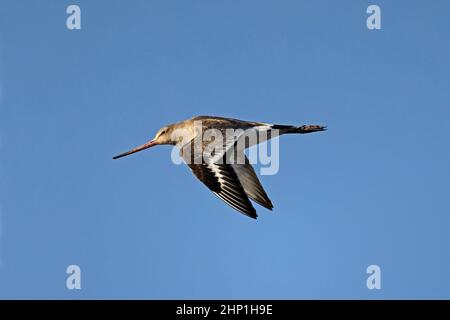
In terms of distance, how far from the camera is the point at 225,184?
11352 millimetres

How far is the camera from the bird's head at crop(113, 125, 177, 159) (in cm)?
1491

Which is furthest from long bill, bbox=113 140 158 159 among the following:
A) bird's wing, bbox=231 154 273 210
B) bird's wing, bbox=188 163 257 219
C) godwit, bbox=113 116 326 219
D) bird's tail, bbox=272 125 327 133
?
bird's wing, bbox=188 163 257 219

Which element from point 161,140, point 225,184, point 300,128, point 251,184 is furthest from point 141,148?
A: point 225,184

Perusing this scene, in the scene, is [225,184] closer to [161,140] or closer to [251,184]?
[251,184]

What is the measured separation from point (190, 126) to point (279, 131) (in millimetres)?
1595

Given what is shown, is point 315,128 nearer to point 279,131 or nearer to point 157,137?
point 279,131

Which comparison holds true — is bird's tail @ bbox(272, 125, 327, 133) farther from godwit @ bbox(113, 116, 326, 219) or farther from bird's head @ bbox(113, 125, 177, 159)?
bird's head @ bbox(113, 125, 177, 159)

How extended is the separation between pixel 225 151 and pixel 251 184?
Result: 69.1 inches

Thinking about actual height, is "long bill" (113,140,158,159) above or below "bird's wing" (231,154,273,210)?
above

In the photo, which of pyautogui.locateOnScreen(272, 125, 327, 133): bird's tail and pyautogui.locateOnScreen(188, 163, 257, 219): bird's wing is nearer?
pyautogui.locateOnScreen(188, 163, 257, 219): bird's wing

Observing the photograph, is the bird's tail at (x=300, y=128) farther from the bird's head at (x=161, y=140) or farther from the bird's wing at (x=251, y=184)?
the bird's head at (x=161, y=140)
